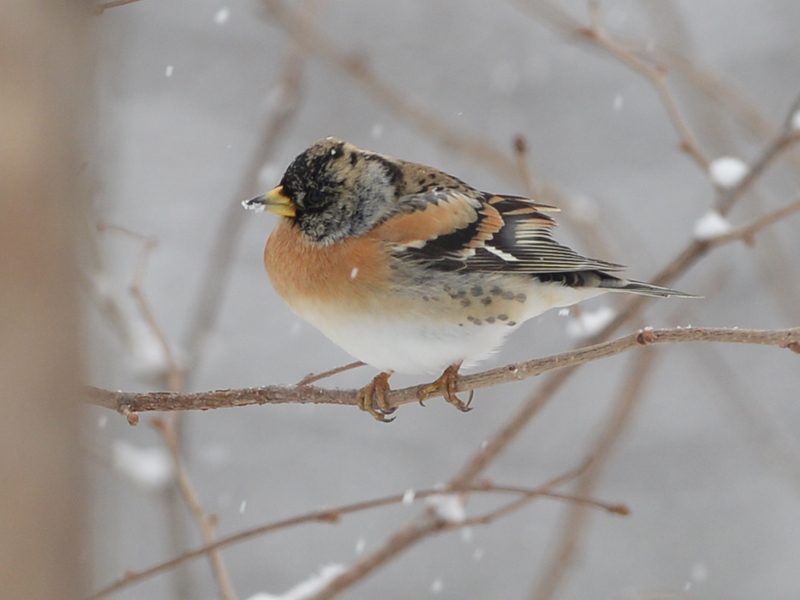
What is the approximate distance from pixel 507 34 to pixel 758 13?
2.49 m

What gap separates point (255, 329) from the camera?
761 centimetres

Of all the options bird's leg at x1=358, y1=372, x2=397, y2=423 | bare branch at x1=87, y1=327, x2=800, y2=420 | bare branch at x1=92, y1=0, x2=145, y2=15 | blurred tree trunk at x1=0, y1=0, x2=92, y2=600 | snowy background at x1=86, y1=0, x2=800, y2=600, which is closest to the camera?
blurred tree trunk at x1=0, y1=0, x2=92, y2=600

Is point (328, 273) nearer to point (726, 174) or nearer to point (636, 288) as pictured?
point (636, 288)

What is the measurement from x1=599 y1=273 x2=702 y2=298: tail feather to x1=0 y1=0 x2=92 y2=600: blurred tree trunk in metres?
1.84

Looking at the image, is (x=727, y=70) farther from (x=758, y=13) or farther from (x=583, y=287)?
(x=583, y=287)

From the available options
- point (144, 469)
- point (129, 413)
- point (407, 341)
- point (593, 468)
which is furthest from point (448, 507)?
point (144, 469)

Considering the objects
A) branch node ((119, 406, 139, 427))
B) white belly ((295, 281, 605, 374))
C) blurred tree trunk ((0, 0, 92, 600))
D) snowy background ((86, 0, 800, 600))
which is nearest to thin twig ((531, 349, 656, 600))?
white belly ((295, 281, 605, 374))

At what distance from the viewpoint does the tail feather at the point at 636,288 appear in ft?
8.10

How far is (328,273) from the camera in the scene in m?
2.66

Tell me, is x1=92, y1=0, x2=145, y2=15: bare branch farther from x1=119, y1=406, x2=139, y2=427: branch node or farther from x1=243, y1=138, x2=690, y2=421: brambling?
x1=243, y1=138, x2=690, y2=421: brambling

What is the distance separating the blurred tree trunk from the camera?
90cm

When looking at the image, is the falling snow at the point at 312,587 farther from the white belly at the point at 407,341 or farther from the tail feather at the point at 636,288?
the tail feather at the point at 636,288

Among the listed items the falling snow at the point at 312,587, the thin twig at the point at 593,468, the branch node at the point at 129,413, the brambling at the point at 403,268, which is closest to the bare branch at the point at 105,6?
the branch node at the point at 129,413

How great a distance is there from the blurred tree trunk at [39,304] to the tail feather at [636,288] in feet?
6.02
